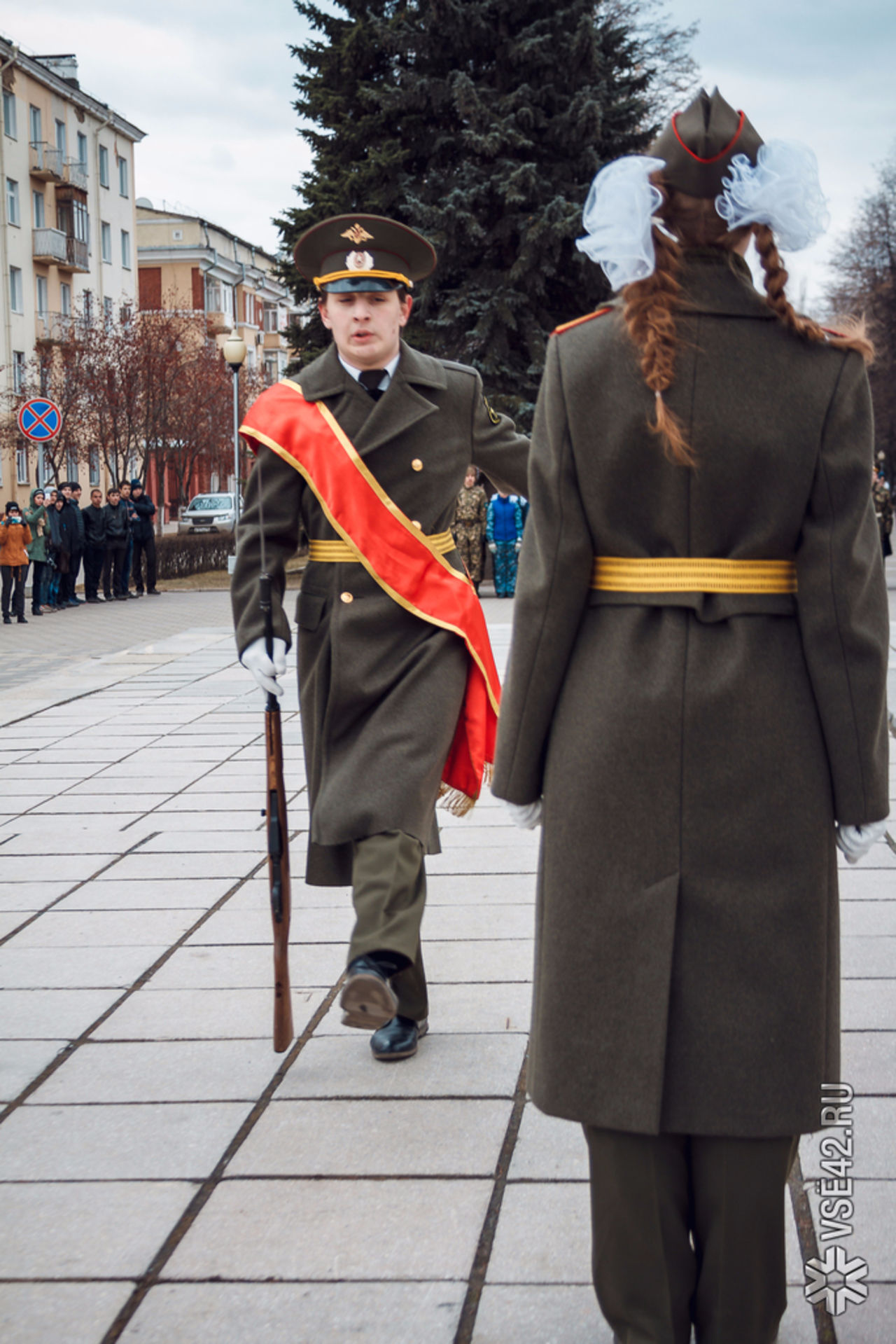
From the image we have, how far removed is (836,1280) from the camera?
8.84ft

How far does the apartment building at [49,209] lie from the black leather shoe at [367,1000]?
41.9m

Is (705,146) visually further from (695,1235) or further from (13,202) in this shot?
(13,202)

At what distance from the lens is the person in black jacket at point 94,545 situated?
22.7 metres

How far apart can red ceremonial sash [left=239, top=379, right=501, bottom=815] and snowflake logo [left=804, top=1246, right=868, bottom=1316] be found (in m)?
1.57

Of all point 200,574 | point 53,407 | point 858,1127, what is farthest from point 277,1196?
point 200,574

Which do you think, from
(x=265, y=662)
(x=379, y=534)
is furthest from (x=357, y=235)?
(x=265, y=662)

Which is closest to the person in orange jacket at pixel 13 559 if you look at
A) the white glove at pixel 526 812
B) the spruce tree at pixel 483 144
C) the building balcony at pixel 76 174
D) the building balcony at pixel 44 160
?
the spruce tree at pixel 483 144

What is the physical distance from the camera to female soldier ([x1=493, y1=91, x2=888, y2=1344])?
7.37 ft

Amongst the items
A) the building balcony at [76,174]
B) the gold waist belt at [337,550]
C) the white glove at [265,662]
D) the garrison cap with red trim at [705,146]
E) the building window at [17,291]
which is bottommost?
the white glove at [265,662]

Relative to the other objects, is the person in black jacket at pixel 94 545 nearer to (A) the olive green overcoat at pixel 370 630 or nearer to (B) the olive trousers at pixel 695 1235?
(A) the olive green overcoat at pixel 370 630

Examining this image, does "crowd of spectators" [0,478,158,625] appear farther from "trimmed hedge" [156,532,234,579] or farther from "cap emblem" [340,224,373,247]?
"cap emblem" [340,224,373,247]

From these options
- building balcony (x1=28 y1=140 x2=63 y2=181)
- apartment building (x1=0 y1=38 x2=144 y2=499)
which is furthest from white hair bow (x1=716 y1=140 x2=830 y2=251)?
building balcony (x1=28 y1=140 x2=63 y2=181)

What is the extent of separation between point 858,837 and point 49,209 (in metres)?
53.5

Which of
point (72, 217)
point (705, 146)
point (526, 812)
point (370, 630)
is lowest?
point (526, 812)
